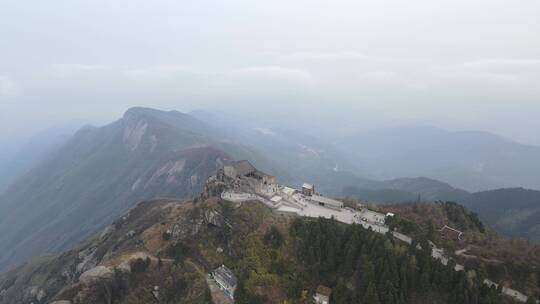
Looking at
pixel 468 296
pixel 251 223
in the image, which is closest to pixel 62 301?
pixel 251 223

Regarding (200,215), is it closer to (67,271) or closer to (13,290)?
(67,271)

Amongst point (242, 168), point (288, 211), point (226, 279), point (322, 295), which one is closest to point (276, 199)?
point (288, 211)

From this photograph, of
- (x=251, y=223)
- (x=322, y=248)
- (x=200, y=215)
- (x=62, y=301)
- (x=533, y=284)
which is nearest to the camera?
(x=533, y=284)

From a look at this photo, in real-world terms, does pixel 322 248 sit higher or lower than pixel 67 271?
higher

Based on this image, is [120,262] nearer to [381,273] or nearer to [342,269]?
[342,269]

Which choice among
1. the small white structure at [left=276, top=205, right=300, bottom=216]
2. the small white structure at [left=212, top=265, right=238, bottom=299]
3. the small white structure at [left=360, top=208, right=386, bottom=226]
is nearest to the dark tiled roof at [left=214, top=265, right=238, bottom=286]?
the small white structure at [left=212, top=265, right=238, bottom=299]

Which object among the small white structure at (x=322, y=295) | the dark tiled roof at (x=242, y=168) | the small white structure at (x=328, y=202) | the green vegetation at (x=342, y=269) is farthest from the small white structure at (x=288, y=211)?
the small white structure at (x=322, y=295)

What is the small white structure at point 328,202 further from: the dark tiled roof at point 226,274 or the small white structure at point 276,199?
the dark tiled roof at point 226,274
